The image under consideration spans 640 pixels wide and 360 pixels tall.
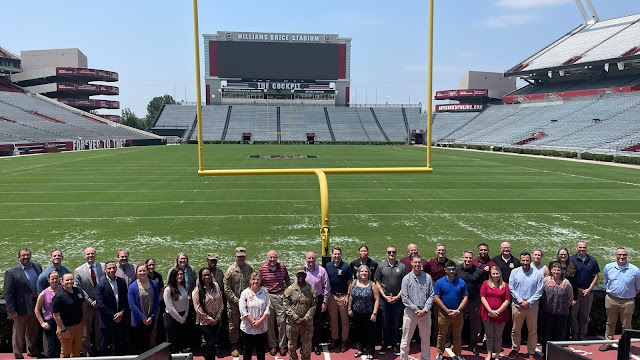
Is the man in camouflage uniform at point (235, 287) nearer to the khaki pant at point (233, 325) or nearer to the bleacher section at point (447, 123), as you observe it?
the khaki pant at point (233, 325)

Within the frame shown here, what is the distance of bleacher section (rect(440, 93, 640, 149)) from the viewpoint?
3688 cm

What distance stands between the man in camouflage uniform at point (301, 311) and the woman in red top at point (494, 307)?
1982mm

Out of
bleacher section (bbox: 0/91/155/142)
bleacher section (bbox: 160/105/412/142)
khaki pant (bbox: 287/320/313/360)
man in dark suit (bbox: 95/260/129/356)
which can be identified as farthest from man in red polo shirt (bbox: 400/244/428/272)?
bleacher section (bbox: 160/105/412/142)

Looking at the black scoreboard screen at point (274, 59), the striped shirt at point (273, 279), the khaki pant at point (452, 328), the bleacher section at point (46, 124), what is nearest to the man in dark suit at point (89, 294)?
the striped shirt at point (273, 279)

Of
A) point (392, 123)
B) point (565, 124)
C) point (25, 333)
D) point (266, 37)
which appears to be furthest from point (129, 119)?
point (25, 333)

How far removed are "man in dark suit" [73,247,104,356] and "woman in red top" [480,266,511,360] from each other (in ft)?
14.5

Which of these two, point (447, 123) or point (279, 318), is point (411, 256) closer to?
point (279, 318)

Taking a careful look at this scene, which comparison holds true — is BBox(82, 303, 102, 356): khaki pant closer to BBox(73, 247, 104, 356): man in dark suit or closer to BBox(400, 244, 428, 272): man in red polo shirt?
BBox(73, 247, 104, 356): man in dark suit

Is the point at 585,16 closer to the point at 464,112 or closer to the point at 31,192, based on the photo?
the point at 464,112

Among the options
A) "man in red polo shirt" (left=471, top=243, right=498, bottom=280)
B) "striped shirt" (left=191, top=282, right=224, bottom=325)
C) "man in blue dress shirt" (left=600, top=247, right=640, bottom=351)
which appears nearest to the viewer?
"striped shirt" (left=191, top=282, right=224, bottom=325)

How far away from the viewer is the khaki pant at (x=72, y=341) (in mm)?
4594

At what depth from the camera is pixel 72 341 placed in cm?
463

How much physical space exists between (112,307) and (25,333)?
1.18 metres

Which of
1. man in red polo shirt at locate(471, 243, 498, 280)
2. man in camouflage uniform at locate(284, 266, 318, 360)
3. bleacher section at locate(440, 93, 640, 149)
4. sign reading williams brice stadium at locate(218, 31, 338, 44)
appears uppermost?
sign reading williams brice stadium at locate(218, 31, 338, 44)
